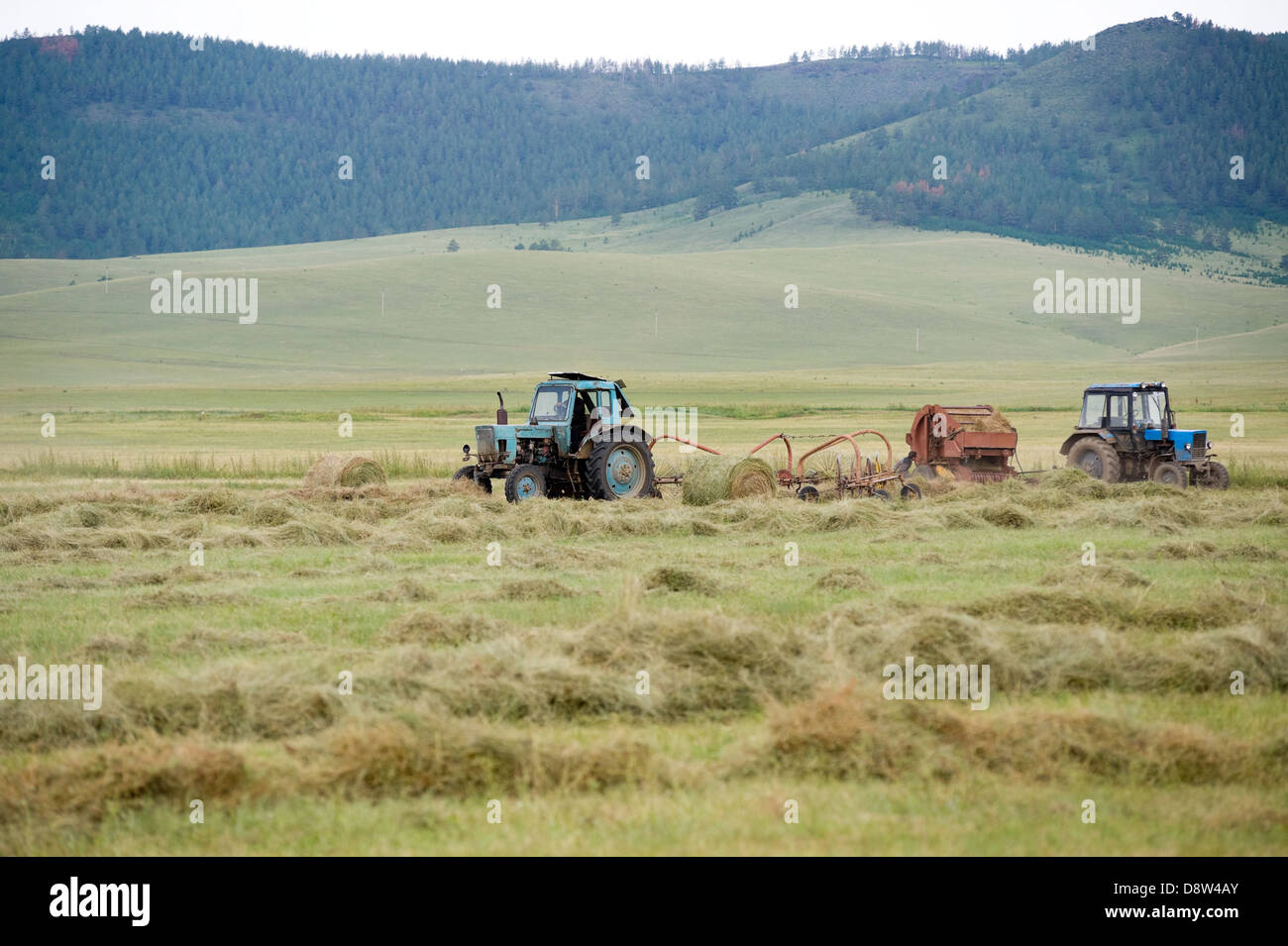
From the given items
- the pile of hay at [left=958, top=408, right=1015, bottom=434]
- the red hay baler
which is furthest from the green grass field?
the pile of hay at [left=958, top=408, right=1015, bottom=434]

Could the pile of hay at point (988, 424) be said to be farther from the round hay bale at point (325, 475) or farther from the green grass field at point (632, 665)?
the round hay bale at point (325, 475)

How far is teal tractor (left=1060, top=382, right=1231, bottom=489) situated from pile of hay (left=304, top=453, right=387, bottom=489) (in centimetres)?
1358

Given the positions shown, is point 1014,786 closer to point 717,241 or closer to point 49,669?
point 49,669

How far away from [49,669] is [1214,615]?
9.29m

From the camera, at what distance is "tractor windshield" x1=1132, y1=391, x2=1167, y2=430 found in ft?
83.0

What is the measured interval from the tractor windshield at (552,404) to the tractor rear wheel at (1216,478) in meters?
12.4

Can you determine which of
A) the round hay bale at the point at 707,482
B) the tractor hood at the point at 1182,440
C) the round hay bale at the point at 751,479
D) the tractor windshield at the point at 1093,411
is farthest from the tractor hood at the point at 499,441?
the tractor hood at the point at 1182,440

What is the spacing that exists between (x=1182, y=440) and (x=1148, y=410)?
→ 87 cm

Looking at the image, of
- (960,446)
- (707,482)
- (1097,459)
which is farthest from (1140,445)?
(707,482)

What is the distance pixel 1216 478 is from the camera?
81.3 feet

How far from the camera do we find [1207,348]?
356 feet

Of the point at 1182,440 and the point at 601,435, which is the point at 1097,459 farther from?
the point at 601,435

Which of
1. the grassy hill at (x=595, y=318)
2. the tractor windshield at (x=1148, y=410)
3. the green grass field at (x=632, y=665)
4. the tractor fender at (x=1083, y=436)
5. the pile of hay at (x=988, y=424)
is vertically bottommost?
the green grass field at (x=632, y=665)

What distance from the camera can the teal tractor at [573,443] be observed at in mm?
21734
